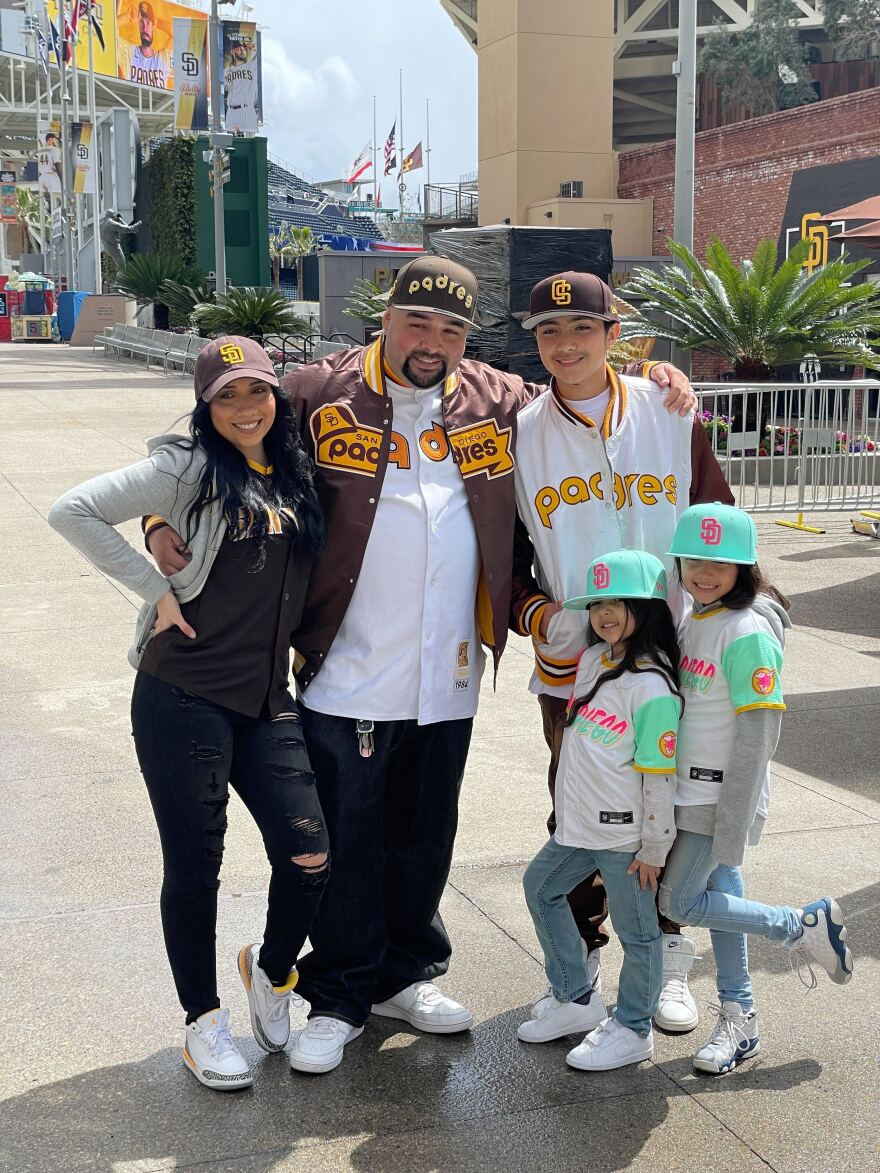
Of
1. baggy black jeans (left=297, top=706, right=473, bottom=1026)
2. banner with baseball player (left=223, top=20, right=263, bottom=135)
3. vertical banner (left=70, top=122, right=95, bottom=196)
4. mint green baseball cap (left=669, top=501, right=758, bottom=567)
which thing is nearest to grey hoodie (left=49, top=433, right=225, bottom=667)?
baggy black jeans (left=297, top=706, right=473, bottom=1026)

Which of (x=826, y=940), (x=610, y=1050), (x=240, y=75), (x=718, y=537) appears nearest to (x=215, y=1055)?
(x=610, y=1050)

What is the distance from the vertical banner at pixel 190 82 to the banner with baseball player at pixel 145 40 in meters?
59.7

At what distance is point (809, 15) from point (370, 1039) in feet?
187

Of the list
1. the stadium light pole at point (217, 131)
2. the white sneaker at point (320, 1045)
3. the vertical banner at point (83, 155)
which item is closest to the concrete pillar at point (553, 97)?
the stadium light pole at point (217, 131)

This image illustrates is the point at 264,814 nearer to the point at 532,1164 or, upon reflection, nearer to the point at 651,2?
the point at 532,1164

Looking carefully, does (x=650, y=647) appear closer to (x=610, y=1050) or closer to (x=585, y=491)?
(x=585, y=491)

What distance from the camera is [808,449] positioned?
41.7ft

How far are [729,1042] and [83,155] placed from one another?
5234 centimetres

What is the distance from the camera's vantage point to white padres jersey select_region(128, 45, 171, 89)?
9344cm

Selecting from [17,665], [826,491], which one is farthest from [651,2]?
[17,665]

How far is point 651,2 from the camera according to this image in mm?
52500

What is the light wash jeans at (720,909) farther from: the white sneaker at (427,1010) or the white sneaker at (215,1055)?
the white sneaker at (215,1055)

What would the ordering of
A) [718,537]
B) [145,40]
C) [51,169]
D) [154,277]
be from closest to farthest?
1. [718,537]
2. [154,277]
3. [51,169]
4. [145,40]

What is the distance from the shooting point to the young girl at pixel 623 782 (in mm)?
3283
